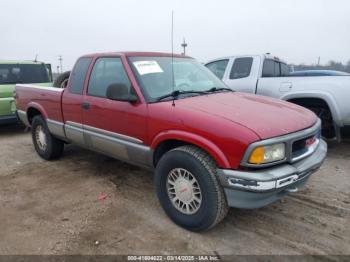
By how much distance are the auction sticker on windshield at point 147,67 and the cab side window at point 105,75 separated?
180 mm

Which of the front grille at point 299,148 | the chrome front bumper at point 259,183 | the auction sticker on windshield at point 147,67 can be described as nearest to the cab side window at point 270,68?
the auction sticker on windshield at point 147,67

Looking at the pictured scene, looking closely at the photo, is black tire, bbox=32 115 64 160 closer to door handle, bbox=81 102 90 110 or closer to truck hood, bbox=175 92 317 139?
door handle, bbox=81 102 90 110

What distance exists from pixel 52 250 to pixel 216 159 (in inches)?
67.6

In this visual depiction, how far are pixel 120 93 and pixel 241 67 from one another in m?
3.90

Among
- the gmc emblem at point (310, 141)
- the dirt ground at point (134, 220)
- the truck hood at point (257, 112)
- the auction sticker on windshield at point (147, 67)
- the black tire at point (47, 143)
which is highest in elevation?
the auction sticker on windshield at point (147, 67)

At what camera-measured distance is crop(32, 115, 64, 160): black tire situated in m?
5.51

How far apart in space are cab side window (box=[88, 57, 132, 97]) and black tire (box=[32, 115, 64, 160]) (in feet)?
5.11

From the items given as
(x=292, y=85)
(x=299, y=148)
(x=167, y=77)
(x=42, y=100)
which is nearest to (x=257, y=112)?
(x=299, y=148)

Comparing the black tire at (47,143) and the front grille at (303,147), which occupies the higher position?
the front grille at (303,147)

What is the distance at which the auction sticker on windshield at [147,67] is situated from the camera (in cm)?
390

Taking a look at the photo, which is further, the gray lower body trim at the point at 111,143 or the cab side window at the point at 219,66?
the cab side window at the point at 219,66

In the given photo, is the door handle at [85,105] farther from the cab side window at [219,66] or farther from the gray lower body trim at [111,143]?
the cab side window at [219,66]

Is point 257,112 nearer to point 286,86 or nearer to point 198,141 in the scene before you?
point 198,141

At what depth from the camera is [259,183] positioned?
2756 mm
